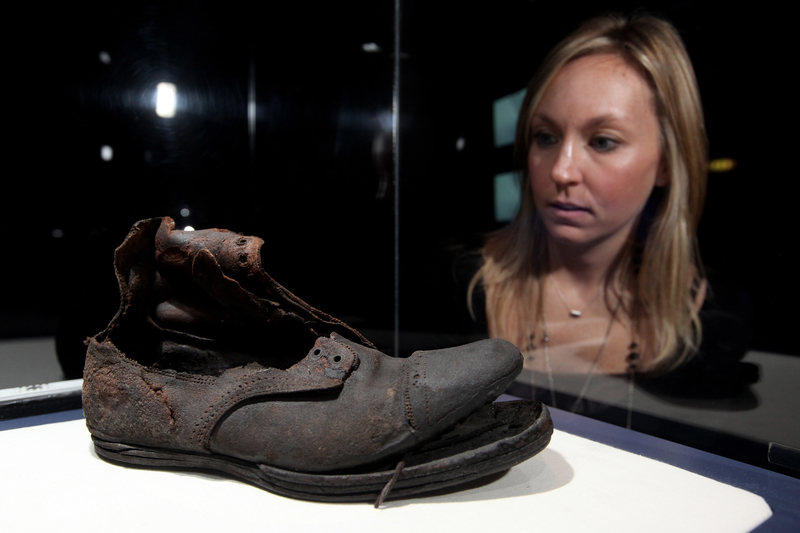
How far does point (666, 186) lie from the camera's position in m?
1.50

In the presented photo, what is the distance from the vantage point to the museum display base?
→ 2.88 feet

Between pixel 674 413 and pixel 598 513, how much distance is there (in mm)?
770

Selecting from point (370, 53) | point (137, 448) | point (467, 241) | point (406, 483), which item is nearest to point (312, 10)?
point (370, 53)

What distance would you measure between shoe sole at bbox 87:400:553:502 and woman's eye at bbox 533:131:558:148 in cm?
93

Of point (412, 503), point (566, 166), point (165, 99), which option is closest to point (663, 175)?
point (566, 166)

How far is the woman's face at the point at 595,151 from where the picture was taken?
1.52m

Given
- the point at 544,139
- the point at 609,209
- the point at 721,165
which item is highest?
the point at 544,139

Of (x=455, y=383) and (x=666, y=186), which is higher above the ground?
(x=666, y=186)

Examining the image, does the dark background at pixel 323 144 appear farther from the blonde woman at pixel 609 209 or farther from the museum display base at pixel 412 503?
the museum display base at pixel 412 503

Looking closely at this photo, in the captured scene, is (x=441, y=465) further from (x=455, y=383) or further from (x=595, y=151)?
(x=595, y=151)

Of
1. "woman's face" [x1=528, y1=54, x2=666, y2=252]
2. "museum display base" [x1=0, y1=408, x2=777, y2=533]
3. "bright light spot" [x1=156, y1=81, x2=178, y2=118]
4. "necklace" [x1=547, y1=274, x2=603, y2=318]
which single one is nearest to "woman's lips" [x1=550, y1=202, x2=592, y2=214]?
"woman's face" [x1=528, y1=54, x2=666, y2=252]

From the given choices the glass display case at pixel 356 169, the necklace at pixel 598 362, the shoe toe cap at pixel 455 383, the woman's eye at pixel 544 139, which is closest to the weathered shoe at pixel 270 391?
the shoe toe cap at pixel 455 383

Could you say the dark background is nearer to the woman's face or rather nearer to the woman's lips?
the woman's face

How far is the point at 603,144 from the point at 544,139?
20 centimetres
